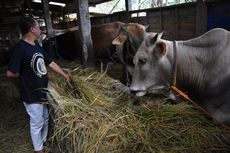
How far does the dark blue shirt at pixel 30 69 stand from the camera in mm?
3371

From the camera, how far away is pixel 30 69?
11.4 ft

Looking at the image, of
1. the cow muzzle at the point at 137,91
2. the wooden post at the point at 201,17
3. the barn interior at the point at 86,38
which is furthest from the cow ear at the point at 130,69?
the cow muzzle at the point at 137,91

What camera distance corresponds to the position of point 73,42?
7.59 metres

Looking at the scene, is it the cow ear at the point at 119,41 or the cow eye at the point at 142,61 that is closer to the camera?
the cow eye at the point at 142,61

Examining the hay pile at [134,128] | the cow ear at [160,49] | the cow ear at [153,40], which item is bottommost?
the hay pile at [134,128]

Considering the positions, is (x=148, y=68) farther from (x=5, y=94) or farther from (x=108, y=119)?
(x=5, y=94)

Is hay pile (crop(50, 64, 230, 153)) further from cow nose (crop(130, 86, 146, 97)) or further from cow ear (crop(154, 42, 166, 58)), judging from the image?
cow ear (crop(154, 42, 166, 58))

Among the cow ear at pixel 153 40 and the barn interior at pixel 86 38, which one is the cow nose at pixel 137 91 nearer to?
the cow ear at pixel 153 40

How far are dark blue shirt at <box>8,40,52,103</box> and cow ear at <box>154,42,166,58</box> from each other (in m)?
1.39

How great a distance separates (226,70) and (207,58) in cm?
26

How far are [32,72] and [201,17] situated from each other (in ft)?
8.24

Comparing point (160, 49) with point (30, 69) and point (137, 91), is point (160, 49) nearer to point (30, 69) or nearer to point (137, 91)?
point (137, 91)

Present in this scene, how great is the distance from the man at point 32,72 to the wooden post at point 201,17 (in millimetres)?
2250

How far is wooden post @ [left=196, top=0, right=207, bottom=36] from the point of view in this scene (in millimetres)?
4297
